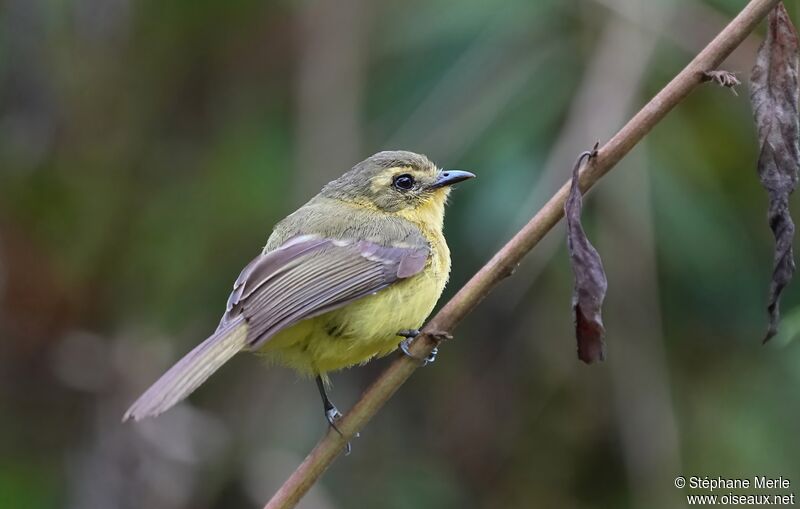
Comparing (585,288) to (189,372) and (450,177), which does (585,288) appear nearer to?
(189,372)

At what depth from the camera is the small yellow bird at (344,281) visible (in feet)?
10.7

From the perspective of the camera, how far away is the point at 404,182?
4.30 meters

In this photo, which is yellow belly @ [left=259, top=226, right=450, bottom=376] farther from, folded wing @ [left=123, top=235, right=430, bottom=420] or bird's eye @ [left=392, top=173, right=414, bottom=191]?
bird's eye @ [left=392, top=173, right=414, bottom=191]

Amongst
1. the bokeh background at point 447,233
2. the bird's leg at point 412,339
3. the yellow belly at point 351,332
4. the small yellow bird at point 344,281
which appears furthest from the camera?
the bokeh background at point 447,233

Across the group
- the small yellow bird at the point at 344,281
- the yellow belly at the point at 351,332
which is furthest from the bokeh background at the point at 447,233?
the yellow belly at the point at 351,332

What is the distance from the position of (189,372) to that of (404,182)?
173 centimetres

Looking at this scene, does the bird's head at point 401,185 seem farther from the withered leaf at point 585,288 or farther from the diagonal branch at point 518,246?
the withered leaf at point 585,288

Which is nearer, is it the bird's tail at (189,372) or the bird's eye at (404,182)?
the bird's tail at (189,372)

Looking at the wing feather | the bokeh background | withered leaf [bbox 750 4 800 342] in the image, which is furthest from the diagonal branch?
the bokeh background

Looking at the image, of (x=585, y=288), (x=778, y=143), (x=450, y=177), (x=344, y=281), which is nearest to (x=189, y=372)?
(x=344, y=281)

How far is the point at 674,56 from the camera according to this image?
4.85 m

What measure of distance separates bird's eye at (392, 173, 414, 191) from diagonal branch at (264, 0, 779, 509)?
1.59 meters

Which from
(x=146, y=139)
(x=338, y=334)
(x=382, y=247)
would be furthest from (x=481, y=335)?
(x=146, y=139)

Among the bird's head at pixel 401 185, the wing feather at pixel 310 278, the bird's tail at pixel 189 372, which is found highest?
the bird's head at pixel 401 185
